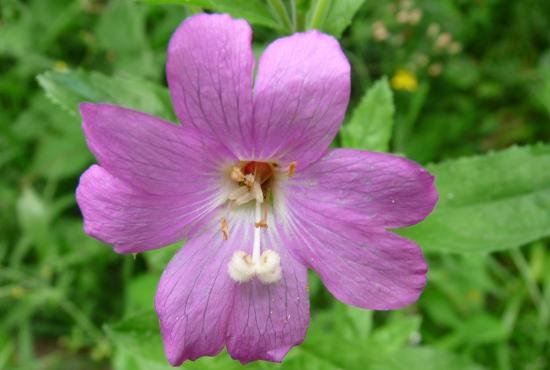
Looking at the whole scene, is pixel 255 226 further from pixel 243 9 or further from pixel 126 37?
pixel 126 37

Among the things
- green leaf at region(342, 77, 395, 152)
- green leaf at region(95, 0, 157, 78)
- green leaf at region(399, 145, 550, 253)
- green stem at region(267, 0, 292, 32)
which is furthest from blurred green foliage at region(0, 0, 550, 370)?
green stem at region(267, 0, 292, 32)

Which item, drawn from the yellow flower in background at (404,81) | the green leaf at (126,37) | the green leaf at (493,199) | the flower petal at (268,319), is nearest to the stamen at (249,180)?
the flower petal at (268,319)

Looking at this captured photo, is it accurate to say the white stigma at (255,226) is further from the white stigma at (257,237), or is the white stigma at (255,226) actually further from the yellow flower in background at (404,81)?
the yellow flower in background at (404,81)

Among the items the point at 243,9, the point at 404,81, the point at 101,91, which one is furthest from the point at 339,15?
the point at 404,81

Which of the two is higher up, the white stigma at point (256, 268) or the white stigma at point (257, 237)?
the white stigma at point (257, 237)

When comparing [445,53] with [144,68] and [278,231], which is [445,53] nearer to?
[144,68]

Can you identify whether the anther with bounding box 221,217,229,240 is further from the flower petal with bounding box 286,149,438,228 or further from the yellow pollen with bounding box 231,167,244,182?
the flower petal with bounding box 286,149,438,228

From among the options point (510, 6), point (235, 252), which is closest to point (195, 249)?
point (235, 252)
